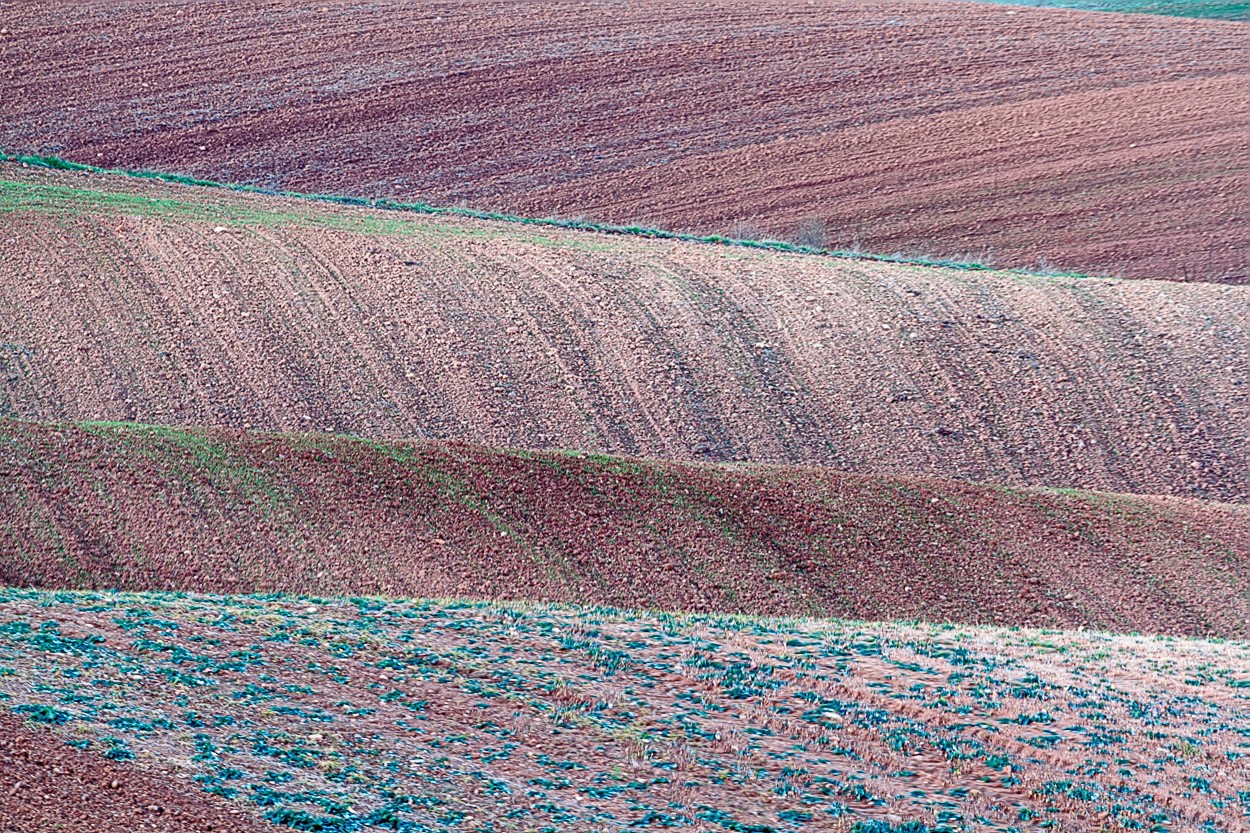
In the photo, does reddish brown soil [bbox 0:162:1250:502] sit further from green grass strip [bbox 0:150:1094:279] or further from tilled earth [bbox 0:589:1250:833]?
tilled earth [bbox 0:589:1250:833]

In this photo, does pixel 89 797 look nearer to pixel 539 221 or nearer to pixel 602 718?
pixel 602 718

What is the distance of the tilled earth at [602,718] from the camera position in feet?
23.5

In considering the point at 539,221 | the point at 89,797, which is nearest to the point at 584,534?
the point at 89,797

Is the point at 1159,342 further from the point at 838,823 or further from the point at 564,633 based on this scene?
the point at 838,823

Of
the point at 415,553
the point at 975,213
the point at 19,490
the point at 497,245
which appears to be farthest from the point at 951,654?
the point at 975,213

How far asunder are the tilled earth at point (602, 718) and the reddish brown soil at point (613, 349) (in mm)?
7169

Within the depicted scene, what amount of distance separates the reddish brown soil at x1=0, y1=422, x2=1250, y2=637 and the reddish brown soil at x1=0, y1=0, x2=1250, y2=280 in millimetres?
12691

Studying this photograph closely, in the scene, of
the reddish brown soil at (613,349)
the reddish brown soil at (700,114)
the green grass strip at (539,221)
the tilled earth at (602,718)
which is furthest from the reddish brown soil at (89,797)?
the reddish brown soil at (700,114)

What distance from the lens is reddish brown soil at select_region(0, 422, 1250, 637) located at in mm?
13031

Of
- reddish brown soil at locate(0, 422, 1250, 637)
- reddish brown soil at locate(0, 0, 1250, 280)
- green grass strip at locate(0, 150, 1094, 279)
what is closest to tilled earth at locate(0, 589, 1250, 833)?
reddish brown soil at locate(0, 422, 1250, 637)

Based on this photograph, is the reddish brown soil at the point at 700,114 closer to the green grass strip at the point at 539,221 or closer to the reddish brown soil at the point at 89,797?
the green grass strip at the point at 539,221

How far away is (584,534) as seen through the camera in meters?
14.3

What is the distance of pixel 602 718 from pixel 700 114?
85.1ft

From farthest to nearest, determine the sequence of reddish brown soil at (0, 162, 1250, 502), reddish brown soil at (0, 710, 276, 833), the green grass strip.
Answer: the green grass strip, reddish brown soil at (0, 162, 1250, 502), reddish brown soil at (0, 710, 276, 833)
